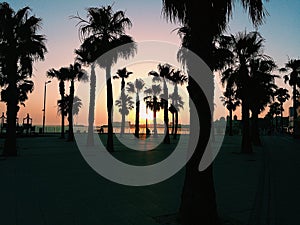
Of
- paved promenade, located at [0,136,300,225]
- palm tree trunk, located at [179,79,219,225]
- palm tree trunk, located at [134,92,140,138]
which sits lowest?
paved promenade, located at [0,136,300,225]

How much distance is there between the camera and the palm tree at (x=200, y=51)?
4898mm

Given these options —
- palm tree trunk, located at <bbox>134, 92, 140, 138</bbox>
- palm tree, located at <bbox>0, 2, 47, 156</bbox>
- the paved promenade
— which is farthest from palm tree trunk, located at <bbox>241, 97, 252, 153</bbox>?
palm tree trunk, located at <bbox>134, 92, 140, 138</bbox>

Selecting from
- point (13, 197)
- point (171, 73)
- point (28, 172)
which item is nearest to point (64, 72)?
point (171, 73)

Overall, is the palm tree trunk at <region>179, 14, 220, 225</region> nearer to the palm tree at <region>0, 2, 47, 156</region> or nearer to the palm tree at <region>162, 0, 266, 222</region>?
the palm tree at <region>162, 0, 266, 222</region>

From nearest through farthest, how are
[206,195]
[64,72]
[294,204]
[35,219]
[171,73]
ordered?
[206,195], [35,219], [294,204], [171,73], [64,72]

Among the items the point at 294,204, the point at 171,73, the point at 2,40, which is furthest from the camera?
the point at 171,73

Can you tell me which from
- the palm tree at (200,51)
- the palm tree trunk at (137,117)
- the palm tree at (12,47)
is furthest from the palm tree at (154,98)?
the palm tree at (200,51)

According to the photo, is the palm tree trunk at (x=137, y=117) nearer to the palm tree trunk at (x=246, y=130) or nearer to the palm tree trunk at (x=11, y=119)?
the palm tree trunk at (x=246, y=130)

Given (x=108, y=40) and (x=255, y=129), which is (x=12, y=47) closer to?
(x=108, y=40)

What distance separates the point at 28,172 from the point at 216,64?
575 inches

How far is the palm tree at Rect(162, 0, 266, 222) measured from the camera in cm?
490

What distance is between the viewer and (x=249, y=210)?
20.2 feet

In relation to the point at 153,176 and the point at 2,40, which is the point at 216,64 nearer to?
the point at 153,176

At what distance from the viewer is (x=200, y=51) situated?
17.6 feet
